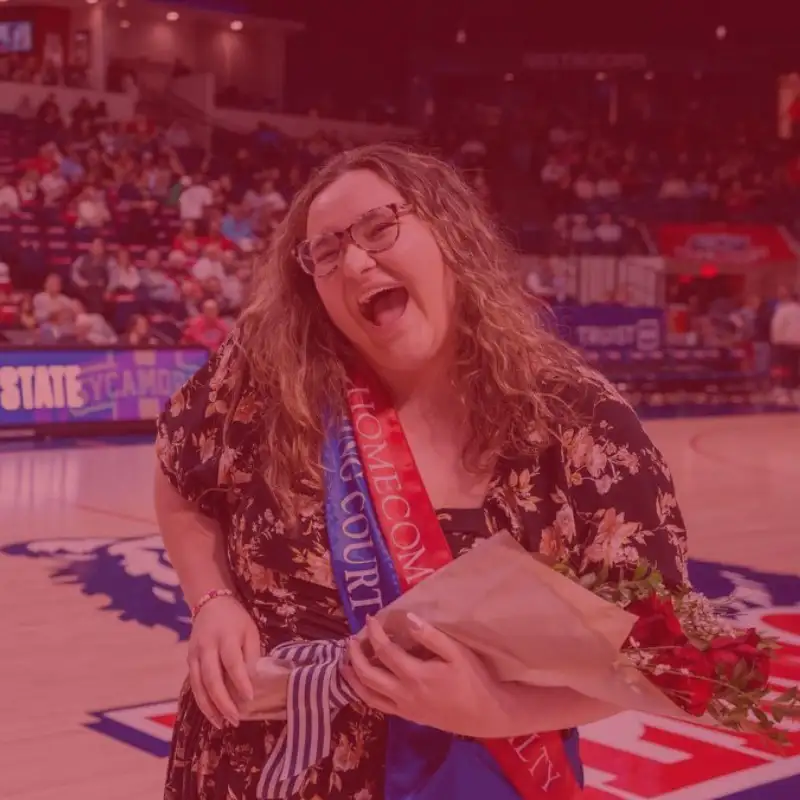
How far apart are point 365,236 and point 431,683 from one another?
22.3 inches

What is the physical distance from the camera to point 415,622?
4.78 ft

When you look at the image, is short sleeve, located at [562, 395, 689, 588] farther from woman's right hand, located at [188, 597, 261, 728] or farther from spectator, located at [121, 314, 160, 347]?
spectator, located at [121, 314, 160, 347]

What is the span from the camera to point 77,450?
10898 mm

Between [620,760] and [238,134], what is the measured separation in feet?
66.4

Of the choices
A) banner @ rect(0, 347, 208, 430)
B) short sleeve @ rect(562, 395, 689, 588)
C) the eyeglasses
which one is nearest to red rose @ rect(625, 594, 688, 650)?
short sleeve @ rect(562, 395, 689, 588)

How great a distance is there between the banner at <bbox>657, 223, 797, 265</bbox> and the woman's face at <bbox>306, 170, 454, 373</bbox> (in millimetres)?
22357

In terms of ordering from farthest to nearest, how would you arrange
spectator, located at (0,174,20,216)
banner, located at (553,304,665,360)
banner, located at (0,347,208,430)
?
1. banner, located at (553,304,665,360)
2. spectator, located at (0,174,20,216)
3. banner, located at (0,347,208,430)

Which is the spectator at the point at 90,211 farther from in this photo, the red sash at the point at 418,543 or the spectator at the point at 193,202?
the red sash at the point at 418,543

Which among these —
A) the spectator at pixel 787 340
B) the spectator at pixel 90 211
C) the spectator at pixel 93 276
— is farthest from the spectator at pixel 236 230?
the spectator at pixel 787 340

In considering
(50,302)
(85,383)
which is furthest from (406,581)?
(50,302)

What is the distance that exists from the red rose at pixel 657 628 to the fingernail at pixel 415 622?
9.0 inches

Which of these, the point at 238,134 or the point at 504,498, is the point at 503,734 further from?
the point at 238,134

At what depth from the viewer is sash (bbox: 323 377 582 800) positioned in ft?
5.27

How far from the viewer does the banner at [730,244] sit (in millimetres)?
23469
